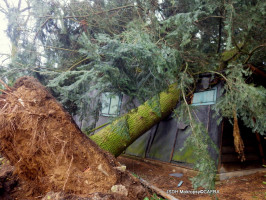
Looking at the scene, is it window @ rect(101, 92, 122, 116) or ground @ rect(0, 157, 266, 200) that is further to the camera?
window @ rect(101, 92, 122, 116)

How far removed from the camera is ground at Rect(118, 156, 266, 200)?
399 cm

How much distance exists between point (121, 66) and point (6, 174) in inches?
91.2

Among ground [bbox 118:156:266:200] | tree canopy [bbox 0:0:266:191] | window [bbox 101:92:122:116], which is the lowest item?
ground [bbox 118:156:266:200]

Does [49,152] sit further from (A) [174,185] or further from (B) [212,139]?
(B) [212,139]

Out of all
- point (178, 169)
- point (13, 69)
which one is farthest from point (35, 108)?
point (178, 169)

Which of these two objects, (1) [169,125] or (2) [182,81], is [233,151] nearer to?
(1) [169,125]

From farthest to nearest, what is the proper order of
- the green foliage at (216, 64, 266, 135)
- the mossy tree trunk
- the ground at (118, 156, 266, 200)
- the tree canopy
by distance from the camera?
the mossy tree trunk → the ground at (118, 156, 266, 200) → the green foliage at (216, 64, 266, 135) → the tree canopy

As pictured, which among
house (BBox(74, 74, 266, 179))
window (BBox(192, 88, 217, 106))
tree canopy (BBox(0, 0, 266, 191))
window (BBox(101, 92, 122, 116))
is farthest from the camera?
window (BBox(192, 88, 217, 106))

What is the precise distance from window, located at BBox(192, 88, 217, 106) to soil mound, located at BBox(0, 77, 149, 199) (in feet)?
11.2

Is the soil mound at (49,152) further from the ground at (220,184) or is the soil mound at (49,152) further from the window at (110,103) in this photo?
the ground at (220,184)

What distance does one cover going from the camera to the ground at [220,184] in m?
3.99

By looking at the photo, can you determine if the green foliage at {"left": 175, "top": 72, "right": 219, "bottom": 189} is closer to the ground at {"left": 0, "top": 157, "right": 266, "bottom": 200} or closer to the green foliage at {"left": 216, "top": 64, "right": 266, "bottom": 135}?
the green foliage at {"left": 216, "top": 64, "right": 266, "bottom": 135}

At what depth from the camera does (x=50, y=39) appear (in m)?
4.91

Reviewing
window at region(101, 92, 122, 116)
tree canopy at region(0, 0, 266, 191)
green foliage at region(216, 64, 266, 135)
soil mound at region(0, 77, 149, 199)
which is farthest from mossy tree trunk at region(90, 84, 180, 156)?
soil mound at region(0, 77, 149, 199)
